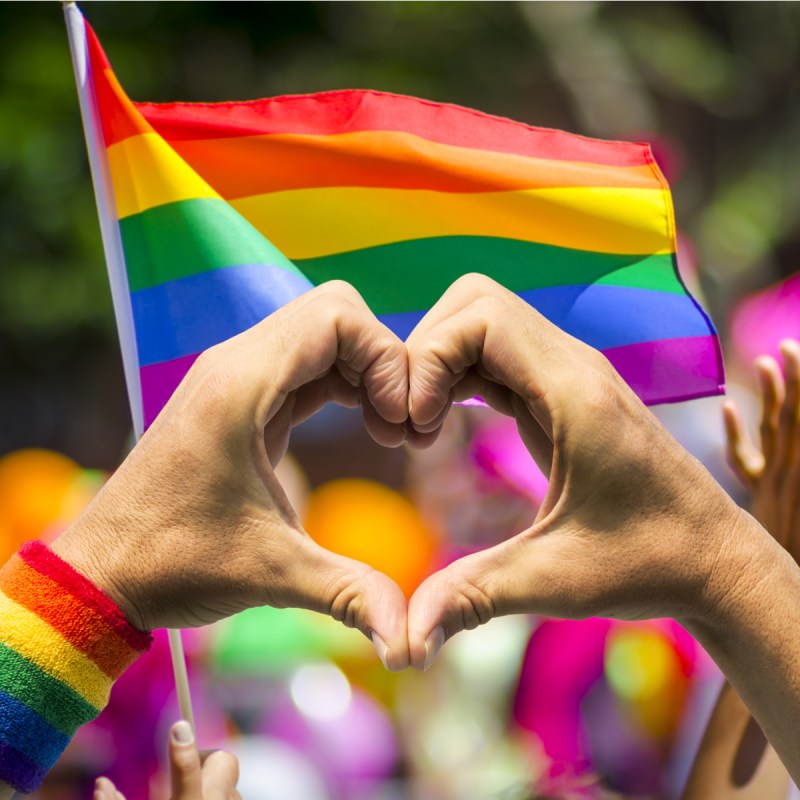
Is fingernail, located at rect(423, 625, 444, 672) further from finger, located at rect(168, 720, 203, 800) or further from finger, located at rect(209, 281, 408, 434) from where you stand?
finger, located at rect(168, 720, 203, 800)

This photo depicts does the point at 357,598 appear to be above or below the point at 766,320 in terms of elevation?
above

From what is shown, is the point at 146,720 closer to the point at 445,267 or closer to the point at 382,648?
the point at 445,267

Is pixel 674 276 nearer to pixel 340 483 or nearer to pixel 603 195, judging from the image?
pixel 603 195

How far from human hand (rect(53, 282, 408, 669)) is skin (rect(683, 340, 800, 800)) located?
1.05 m

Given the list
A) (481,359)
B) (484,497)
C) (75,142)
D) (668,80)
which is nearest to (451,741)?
(484,497)

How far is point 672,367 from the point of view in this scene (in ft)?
6.55

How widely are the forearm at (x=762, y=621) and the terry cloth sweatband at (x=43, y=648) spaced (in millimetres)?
703

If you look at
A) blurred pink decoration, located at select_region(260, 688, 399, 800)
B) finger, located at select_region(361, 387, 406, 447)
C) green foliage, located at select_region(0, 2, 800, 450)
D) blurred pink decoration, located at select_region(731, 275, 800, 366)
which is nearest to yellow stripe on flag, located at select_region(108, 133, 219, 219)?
finger, located at select_region(361, 387, 406, 447)

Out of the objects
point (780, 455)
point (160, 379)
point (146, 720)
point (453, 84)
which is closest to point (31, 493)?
point (146, 720)

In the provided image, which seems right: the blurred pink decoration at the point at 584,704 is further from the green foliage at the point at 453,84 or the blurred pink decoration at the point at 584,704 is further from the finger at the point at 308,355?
the finger at the point at 308,355

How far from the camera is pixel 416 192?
6.74 ft

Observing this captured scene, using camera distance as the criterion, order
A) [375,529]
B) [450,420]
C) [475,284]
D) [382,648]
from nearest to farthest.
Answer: [382,648] → [475,284] → [375,529] → [450,420]

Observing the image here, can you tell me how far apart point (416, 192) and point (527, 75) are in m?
4.00

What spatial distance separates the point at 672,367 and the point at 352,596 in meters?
1.06
